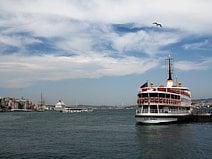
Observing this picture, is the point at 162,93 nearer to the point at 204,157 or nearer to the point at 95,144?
the point at 95,144

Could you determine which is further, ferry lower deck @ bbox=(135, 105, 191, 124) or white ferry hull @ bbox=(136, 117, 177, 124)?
ferry lower deck @ bbox=(135, 105, 191, 124)

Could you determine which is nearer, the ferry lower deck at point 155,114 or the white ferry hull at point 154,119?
the white ferry hull at point 154,119

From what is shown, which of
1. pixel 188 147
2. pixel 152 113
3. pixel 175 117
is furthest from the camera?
pixel 175 117

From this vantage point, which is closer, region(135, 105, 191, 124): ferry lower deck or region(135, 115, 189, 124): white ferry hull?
region(135, 115, 189, 124): white ferry hull

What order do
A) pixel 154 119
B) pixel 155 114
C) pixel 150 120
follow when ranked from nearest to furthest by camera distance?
pixel 150 120 → pixel 154 119 → pixel 155 114

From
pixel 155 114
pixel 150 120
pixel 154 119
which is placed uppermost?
pixel 155 114

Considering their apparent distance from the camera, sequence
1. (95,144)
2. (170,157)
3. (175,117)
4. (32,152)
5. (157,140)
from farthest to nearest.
Result: (175,117)
(157,140)
(95,144)
(32,152)
(170,157)

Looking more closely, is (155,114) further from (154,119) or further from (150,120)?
A: (150,120)

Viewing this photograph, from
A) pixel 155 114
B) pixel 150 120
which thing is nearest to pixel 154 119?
pixel 150 120

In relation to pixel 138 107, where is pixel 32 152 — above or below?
below

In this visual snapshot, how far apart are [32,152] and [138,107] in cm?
3938

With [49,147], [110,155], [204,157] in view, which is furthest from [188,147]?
[49,147]

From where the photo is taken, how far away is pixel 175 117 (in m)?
80.6

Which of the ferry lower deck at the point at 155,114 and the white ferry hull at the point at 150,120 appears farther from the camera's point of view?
the ferry lower deck at the point at 155,114
